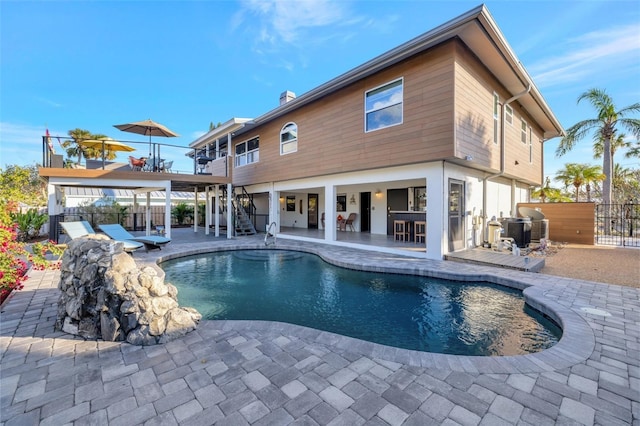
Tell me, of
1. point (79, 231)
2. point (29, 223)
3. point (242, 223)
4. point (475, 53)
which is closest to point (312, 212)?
point (242, 223)

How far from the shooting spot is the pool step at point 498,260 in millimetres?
6387

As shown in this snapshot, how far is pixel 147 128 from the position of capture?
11.8m

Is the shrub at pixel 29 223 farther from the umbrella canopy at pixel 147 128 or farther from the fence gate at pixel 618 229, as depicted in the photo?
the fence gate at pixel 618 229

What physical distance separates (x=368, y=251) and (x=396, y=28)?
802 centimetres

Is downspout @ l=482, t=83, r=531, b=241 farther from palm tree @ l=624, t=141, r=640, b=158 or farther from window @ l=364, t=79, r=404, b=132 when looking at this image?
palm tree @ l=624, t=141, r=640, b=158

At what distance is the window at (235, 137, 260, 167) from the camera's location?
13.7 m

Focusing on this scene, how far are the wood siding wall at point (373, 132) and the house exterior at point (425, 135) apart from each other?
3 cm

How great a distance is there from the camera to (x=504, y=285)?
573 centimetres

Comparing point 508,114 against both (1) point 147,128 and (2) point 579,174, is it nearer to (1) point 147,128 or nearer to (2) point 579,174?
(2) point 579,174

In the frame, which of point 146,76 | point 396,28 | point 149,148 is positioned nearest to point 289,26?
point 396,28

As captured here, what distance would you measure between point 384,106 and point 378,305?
5.86 m

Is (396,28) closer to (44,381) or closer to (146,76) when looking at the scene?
(44,381)

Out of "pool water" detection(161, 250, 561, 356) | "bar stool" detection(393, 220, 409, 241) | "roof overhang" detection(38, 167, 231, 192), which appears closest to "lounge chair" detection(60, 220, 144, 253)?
"pool water" detection(161, 250, 561, 356)

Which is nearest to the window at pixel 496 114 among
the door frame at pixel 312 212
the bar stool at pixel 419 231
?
the bar stool at pixel 419 231
